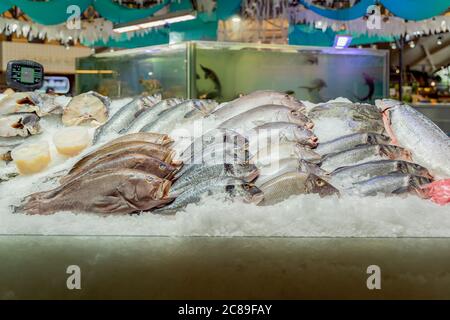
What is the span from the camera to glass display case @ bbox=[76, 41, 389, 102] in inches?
162

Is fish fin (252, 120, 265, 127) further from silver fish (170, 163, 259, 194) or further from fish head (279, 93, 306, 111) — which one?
silver fish (170, 163, 259, 194)

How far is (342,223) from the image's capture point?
0.96 meters

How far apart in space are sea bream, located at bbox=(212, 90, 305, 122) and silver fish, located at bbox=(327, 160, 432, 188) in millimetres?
511

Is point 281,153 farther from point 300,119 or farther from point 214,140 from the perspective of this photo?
point 300,119

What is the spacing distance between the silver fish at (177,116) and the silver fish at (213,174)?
523 millimetres

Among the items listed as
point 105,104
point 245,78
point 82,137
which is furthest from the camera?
point 245,78

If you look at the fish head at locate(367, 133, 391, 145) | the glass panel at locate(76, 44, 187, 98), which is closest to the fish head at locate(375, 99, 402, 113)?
the fish head at locate(367, 133, 391, 145)

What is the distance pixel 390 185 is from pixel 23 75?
5.93 feet

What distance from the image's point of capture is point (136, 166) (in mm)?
1208

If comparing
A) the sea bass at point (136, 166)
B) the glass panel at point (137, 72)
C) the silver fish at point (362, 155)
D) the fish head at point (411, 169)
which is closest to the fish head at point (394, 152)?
the silver fish at point (362, 155)

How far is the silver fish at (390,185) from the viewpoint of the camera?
1.17m
